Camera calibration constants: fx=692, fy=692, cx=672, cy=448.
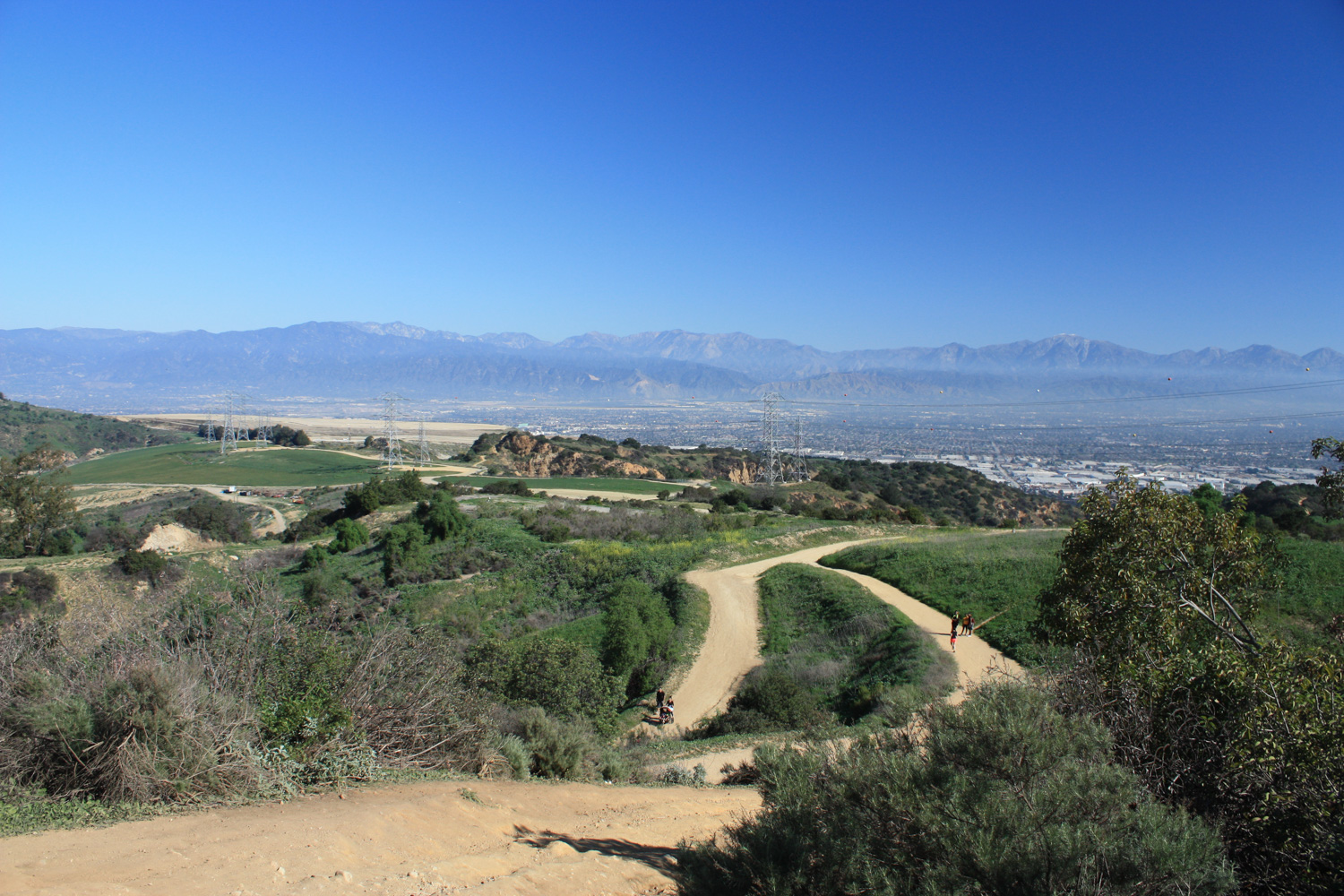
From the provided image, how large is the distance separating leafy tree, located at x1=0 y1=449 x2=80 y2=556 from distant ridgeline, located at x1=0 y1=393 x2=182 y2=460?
192 feet

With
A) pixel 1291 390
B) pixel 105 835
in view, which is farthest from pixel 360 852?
pixel 1291 390

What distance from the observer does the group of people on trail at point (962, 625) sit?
17.8 meters

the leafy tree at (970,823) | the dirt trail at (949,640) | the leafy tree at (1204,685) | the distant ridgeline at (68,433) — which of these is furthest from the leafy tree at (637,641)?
the distant ridgeline at (68,433)

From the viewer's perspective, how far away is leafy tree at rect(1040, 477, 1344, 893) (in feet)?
17.7

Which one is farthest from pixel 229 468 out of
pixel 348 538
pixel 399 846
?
pixel 399 846

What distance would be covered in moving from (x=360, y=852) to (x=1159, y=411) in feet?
587

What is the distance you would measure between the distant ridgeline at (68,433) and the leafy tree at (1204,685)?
107 meters

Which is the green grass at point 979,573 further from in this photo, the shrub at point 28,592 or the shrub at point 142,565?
the shrub at point 142,565

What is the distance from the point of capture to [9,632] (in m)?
9.14

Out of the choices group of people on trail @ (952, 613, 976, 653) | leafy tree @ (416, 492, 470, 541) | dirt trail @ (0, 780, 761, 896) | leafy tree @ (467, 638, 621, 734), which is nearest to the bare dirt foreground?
dirt trail @ (0, 780, 761, 896)

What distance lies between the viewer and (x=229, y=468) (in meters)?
67.4

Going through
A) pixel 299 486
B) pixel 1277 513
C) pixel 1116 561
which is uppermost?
pixel 1116 561

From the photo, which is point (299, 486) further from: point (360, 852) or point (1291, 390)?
point (1291, 390)

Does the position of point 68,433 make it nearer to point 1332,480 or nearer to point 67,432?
point 67,432
